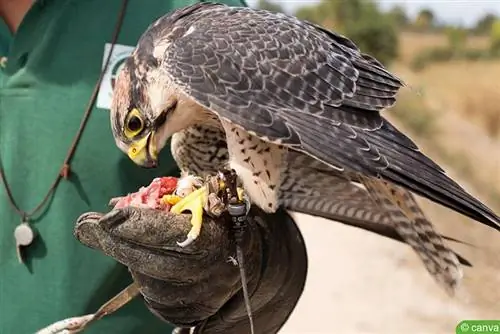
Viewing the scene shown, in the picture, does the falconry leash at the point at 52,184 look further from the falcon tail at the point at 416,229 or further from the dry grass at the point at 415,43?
the dry grass at the point at 415,43

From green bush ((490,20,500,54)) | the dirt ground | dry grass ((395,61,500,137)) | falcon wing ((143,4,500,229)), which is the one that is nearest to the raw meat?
falcon wing ((143,4,500,229))

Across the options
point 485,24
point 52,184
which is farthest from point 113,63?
point 485,24

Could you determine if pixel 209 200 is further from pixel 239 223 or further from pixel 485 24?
pixel 485 24

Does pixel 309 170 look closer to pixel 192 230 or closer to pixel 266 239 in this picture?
pixel 266 239

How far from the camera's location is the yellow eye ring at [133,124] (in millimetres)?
1694

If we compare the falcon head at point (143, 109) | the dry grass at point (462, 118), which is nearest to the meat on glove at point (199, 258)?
the falcon head at point (143, 109)

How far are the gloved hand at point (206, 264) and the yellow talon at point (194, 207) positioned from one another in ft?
0.05

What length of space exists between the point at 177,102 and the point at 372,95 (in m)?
0.49

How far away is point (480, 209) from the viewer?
1466 mm

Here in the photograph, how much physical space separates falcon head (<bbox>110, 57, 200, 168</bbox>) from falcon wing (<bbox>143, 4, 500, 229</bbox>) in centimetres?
6

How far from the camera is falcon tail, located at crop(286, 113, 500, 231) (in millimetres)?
1473

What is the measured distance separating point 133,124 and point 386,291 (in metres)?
4.91

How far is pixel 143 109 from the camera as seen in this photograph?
171 centimetres

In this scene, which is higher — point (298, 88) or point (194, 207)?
point (298, 88)
